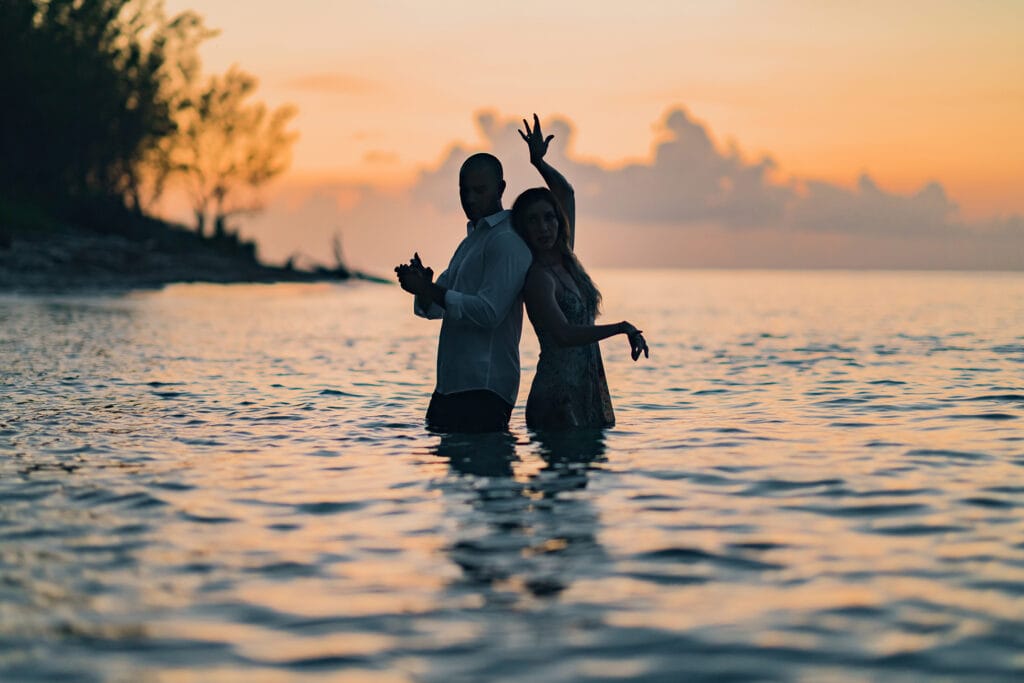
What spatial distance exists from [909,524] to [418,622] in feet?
10.4

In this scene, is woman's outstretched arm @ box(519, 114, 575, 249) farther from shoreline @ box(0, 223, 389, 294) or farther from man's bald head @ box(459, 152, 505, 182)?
shoreline @ box(0, 223, 389, 294)

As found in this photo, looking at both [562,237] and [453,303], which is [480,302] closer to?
[453,303]

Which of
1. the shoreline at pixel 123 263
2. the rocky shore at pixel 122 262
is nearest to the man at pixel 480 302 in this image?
the shoreline at pixel 123 263

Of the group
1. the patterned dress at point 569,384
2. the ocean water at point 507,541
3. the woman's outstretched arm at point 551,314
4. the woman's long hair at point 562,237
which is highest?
the woman's long hair at point 562,237

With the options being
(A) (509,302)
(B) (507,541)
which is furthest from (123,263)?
(B) (507,541)

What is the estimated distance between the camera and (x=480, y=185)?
27.3 ft

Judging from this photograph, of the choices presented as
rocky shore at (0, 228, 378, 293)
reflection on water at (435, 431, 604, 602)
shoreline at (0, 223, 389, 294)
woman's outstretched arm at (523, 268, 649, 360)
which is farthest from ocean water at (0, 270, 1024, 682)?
rocky shore at (0, 228, 378, 293)

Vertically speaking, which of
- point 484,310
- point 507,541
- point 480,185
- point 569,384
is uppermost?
point 480,185

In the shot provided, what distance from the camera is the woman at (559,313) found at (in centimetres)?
835

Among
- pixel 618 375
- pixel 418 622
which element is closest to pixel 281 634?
pixel 418 622

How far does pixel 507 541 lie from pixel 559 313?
293cm

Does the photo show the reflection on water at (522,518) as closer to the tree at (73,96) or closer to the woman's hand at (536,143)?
the woman's hand at (536,143)

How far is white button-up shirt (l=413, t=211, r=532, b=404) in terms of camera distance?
Answer: 8.08 m

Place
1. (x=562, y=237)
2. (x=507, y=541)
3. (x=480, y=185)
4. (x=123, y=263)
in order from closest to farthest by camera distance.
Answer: (x=507, y=541) → (x=480, y=185) → (x=562, y=237) → (x=123, y=263)
